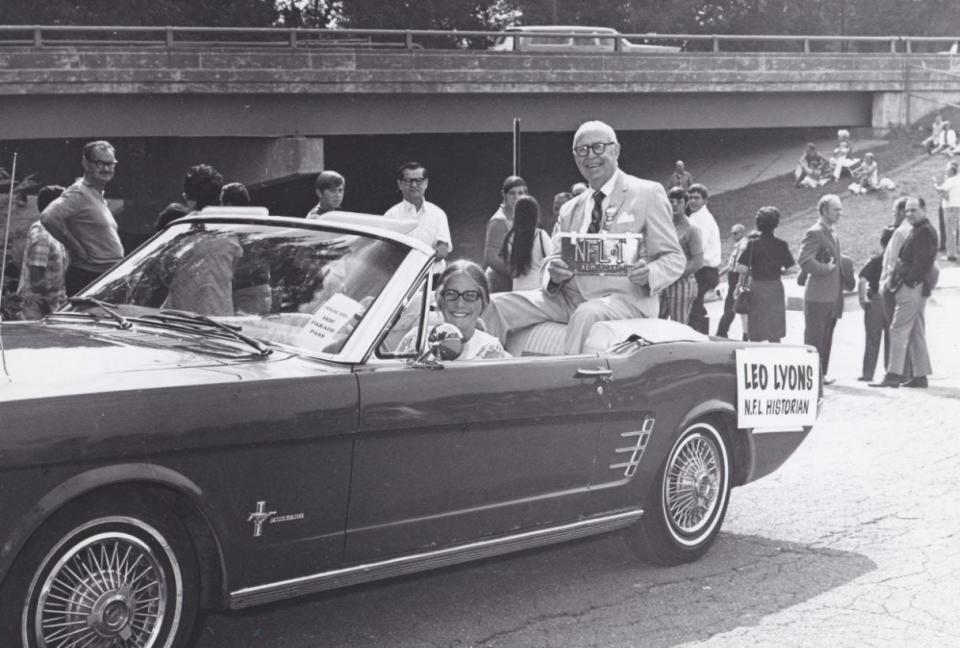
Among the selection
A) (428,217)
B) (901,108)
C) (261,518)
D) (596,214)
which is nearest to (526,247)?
(428,217)

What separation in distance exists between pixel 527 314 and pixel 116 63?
81.5 feet

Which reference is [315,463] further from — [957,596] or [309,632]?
[957,596]

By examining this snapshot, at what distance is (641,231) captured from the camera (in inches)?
295

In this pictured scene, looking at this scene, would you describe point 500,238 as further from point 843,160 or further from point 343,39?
point 343,39

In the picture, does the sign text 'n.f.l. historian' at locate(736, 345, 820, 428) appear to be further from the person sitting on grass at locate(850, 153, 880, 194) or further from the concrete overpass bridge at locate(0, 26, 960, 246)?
the person sitting on grass at locate(850, 153, 880, 194)

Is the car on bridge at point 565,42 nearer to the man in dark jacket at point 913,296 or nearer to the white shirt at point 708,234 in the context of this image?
the white shirt at point 708,234

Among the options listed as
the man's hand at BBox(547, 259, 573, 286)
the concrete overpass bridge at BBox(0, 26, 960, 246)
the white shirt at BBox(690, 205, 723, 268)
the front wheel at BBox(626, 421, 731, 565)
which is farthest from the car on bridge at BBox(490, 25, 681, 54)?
the front wheel at BBox(626, 421, 731, 565)

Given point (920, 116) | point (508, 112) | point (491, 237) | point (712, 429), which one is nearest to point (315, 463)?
point (712, 429)

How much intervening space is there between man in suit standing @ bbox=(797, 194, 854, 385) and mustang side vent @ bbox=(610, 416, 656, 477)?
686cm

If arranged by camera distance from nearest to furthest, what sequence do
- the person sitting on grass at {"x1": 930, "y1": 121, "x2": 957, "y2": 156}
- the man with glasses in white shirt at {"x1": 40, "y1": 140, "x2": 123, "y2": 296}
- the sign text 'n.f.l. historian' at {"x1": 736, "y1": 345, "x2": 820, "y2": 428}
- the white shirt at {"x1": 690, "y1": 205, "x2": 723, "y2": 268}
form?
the sign text 'n.f.l. historian' at {"x1": 736, "y1": 345, "x2": 820, "y2": 428}, the man with glasses in white shirt at {"x1": 40, "y1": 140, "x2": 123, "y2": 296}, the white shirt at {"x1": 690, "y1": 205, "x2": 723, "y2": 268}, the person sitting on grass at {"x1": 930, "y1": 121, "x2": 957, "y2": 156}

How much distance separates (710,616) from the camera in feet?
18.9

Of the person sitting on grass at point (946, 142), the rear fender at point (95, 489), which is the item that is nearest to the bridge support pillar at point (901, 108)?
the person sitting on grass at point (946, 142)

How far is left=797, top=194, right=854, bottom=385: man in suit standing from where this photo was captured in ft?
41.8

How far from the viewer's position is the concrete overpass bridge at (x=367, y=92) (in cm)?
3020
